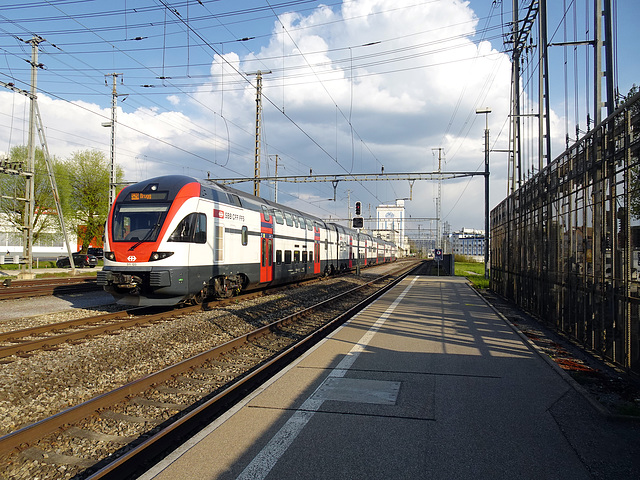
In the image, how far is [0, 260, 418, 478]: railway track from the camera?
400cm

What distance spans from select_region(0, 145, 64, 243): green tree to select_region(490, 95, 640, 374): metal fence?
36.5 meters

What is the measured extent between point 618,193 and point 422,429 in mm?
4517

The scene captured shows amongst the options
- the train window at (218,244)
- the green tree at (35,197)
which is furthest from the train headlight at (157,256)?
the green tree at (35,197)

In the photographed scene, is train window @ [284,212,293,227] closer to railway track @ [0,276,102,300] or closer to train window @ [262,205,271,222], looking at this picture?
train window @ [262,205,271,222]

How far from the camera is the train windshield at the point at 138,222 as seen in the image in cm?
1151

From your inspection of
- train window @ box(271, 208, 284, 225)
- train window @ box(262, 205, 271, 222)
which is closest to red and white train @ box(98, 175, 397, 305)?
train window @ box(262, 205, 271, 222)

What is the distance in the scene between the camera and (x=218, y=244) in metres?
13.4

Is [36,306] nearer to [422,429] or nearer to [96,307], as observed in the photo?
[96,307]

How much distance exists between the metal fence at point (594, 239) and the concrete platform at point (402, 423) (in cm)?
116

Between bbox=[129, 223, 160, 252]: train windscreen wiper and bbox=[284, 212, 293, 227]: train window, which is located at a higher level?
bbox=[284, 212, 293, 227]: train window

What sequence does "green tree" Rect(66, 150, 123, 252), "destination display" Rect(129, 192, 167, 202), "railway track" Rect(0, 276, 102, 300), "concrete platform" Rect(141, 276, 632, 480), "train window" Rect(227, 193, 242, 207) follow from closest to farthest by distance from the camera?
"concrete platform" Rect(141, 276, 632, 480) < "destination display" Rect(129, 192, 167, 202) < "train window" Rect(227, 193, 242, 207) < "railway track" Rect(0, 276, 102, 300) < "green tree" Rect(66, 150, 123, 252)

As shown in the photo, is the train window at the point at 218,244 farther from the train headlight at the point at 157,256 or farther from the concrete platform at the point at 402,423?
the concrete platform at the point at 402,423

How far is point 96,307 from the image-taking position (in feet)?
44.3

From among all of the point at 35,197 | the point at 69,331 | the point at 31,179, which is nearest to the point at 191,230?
the point at 69,331
